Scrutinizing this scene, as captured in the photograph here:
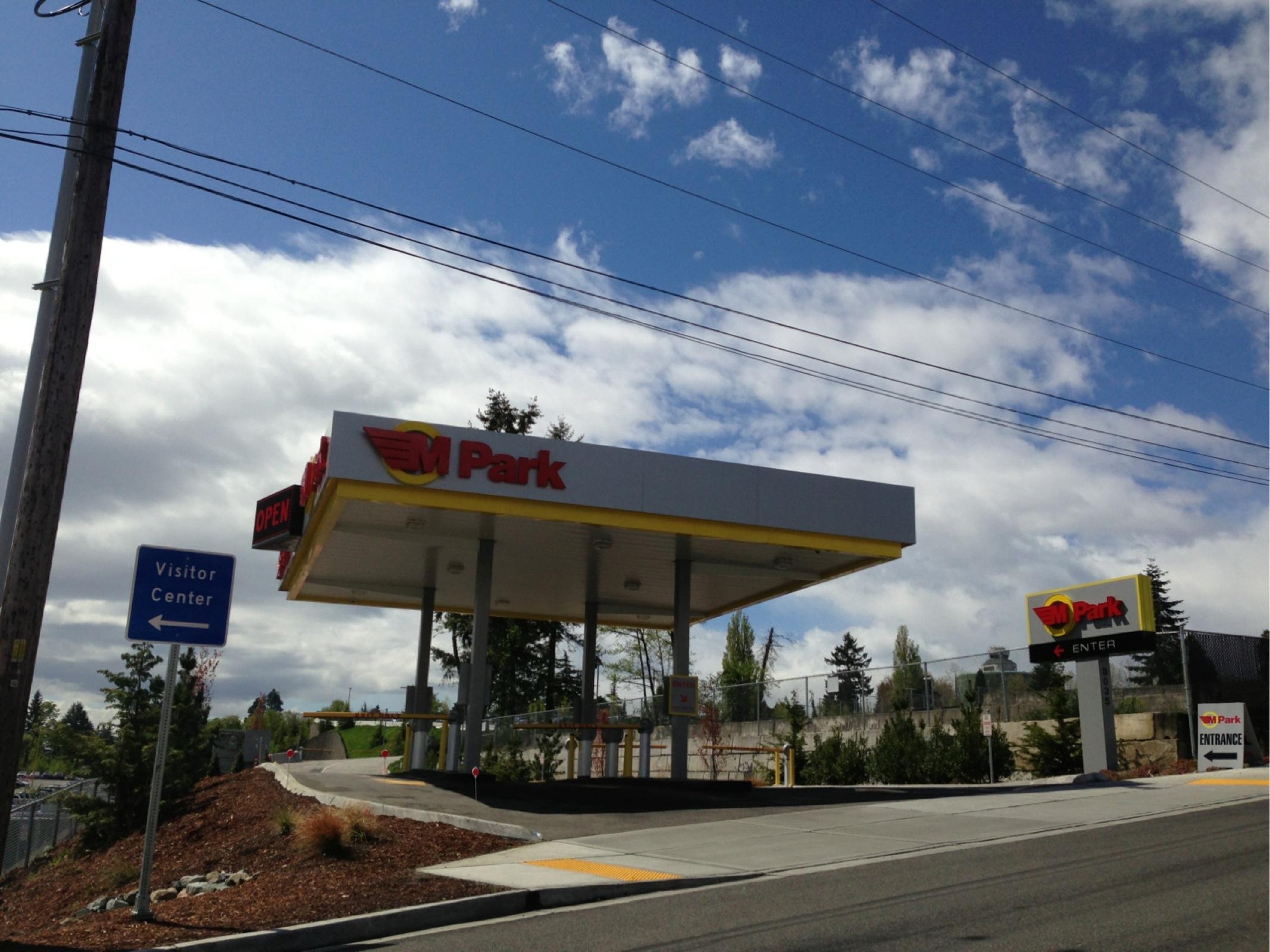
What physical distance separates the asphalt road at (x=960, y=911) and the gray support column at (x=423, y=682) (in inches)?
699

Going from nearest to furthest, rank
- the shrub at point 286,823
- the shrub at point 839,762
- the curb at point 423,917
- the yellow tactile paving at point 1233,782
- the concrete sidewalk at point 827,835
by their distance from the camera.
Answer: the curb at point 423,917 → the concrete sidewalk at point 827,835 → the shrub at point 286,823 → the yellow tactile paving at point 1233,782 → the shrub at point 839,762

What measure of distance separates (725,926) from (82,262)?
8.59 meters

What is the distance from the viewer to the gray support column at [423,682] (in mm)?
27031

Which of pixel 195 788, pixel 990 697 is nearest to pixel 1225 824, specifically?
pixel 990 697

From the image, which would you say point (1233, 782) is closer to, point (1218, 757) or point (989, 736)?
point (1218, 757)

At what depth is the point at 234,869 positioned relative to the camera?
1295 cm

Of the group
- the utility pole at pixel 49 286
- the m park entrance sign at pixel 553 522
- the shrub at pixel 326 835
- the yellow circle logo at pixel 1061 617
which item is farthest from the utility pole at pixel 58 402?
the yellow circle logo at pixel 1061 617

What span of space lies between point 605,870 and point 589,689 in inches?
647

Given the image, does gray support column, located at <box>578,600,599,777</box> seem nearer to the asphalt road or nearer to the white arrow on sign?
the asphalt road

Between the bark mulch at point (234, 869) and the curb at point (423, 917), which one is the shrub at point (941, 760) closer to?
the bark mulch at point (234, 869)

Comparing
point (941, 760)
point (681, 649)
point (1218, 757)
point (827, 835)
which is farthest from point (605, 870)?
point (1218, 757)

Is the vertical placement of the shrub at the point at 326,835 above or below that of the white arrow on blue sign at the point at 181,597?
below

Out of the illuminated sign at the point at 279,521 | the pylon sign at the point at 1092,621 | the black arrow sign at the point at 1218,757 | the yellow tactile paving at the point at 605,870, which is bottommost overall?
the yellow tactile paving at the point at 605,870

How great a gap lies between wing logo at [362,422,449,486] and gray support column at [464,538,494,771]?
11.8ft
